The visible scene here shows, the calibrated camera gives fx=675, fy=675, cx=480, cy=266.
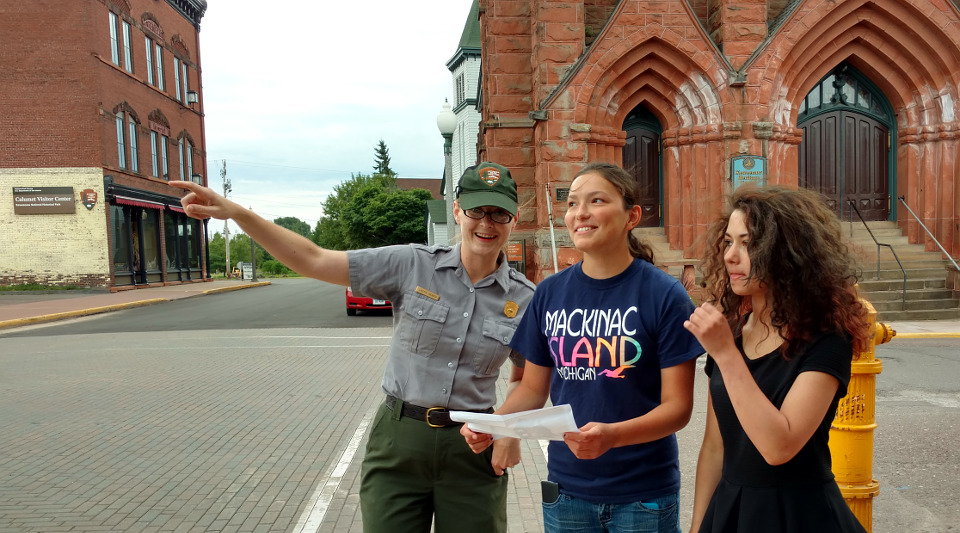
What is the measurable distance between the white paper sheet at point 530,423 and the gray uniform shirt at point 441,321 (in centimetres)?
59

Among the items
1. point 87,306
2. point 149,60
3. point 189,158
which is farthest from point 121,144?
point 87,306

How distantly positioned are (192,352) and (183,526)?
8.08 meters

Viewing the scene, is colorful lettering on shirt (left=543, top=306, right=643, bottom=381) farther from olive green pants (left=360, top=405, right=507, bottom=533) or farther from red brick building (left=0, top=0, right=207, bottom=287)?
red brick building (left=0, top=0, right=207, bottom=287)

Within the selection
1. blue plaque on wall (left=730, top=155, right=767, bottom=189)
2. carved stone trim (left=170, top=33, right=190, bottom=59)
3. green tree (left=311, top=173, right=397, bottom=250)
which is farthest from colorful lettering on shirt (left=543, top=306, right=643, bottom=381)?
green tree (left=311, top=173, right=397, bottom=250)

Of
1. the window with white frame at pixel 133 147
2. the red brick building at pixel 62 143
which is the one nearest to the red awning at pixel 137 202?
the red brick building at pixel 62 143

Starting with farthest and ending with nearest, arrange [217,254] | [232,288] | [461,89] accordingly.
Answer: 1. [217,254]
2. [461,89]
3. [232,288]

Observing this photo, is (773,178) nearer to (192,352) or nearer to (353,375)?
(353,375)

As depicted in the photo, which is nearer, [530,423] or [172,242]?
[530,423]

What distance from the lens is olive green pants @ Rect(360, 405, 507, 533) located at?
100.0 inches

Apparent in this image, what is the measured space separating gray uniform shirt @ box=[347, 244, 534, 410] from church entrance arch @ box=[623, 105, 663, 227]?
14949 millimetres

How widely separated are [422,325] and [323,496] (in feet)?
8.81

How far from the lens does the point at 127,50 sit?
30750mm

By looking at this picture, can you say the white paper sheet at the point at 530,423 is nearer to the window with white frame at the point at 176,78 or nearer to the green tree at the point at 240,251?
the window with white frame at the point at 176,78

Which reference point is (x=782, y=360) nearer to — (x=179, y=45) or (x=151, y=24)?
(x=151, y=24)
